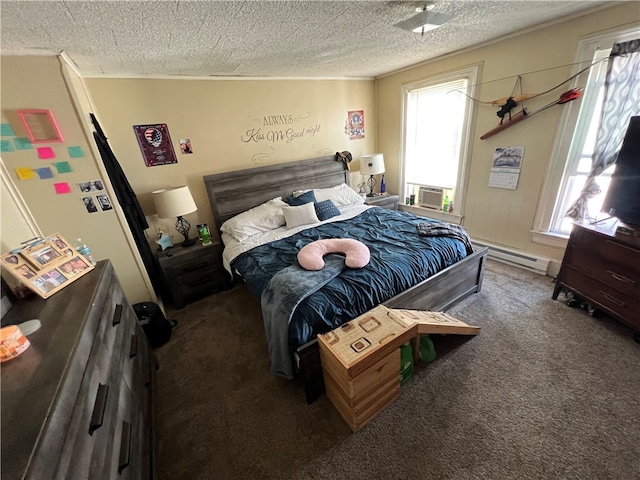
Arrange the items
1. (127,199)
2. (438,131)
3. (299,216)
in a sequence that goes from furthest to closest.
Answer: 1. (438,131)
2. (299,216)
3. (127,199)

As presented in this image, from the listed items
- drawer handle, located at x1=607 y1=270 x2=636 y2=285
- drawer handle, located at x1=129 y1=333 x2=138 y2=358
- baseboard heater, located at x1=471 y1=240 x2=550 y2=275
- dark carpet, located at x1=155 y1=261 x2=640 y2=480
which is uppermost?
drawer handle, located at x1=129 y1=333 x2=138 y2=358

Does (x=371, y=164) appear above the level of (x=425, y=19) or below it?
below

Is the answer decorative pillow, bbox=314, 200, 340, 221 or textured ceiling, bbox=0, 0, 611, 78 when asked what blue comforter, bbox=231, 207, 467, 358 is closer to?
decorative pillow, bbox=314, 200, 340, 221

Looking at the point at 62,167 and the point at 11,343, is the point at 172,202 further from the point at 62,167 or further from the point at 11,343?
the point at 11,343

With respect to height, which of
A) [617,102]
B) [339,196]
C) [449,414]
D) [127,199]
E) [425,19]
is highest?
[425,19]

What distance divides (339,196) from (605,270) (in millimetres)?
2481

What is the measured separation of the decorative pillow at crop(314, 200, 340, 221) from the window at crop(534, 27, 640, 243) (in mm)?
2081

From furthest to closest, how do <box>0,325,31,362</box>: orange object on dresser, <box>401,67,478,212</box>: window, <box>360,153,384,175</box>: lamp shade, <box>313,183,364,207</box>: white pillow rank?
1. <box>360,153,384,175</box>: lamp shade
2. <box>313,183,364,207</box>: white pillow
3. <box>401,67,478,212</box>: window
4. <box>0,325,31,362</box>: orange object on dresser

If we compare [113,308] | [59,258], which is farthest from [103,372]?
[59,258]

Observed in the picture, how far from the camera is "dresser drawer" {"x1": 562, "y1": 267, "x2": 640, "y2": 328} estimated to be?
1.75 m

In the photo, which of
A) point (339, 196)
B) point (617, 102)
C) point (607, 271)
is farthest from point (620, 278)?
point (339, 196)

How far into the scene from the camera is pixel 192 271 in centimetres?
267

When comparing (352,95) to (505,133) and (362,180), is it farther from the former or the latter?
(505,133)

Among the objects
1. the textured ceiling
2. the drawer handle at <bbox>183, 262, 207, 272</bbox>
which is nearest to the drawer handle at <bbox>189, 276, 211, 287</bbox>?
the drawer handle at <bbox>183, 262, 207, 272</bbox>
